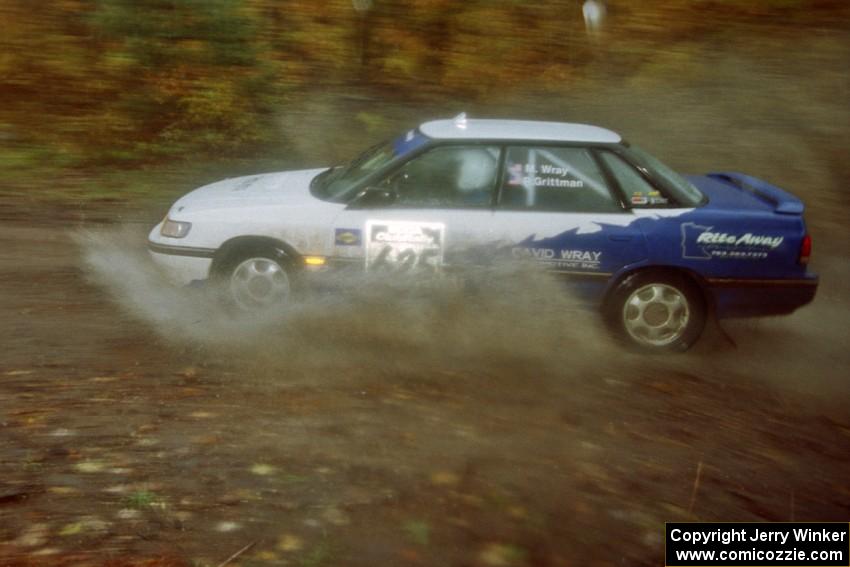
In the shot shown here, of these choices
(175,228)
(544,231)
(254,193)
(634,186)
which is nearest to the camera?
(544,231)

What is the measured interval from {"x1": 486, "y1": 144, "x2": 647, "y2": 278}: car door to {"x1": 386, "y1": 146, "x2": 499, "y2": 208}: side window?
13 centimetres

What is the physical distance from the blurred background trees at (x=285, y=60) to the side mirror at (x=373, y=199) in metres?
4.83

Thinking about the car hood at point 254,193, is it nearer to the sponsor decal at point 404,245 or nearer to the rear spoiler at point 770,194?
the sponsor decal at point 404,245

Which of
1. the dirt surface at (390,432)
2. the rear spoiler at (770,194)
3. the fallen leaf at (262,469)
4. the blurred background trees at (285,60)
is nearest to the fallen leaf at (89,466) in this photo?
the dirt surface at (390,432)

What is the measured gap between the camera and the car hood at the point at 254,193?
6.68 m

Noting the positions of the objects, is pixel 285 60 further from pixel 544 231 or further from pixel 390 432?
pixel 390 432

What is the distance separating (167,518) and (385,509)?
1.02 metres

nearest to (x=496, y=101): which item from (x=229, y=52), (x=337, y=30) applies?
(x=337, y=30)

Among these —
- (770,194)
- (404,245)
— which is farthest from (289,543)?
(770,194)

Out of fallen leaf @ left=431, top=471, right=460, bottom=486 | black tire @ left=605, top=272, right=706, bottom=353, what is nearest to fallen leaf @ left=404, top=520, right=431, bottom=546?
fallen leaf @ left=431, top=471, right=460, bottom=486

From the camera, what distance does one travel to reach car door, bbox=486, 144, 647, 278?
6.39 meters

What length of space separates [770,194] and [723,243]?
75 cm

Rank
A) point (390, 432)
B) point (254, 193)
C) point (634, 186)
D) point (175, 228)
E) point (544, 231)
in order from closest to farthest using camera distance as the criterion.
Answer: point (390, 432), point (544, 231), point (634, 186), point (175, 228), point (254, 193)

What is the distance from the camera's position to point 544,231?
6379 mm
